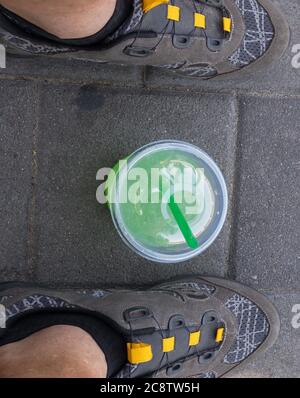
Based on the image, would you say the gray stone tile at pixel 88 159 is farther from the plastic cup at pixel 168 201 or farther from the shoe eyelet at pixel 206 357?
the shoe eyelet at pixel 206 357

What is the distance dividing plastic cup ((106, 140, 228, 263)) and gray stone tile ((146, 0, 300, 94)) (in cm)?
24

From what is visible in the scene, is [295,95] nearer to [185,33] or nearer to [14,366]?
[185,33]

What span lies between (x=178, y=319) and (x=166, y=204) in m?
0.34

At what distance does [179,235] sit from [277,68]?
2.16 feet

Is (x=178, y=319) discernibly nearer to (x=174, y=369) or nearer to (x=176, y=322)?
(x=176, y=322)

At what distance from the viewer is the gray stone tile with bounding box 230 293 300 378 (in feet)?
5.96

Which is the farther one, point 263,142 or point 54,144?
point 263,142

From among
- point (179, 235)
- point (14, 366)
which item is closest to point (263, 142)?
point (179, 235)

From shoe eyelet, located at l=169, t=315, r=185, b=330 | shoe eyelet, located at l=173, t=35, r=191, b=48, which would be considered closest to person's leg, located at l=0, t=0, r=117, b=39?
shoe eyelet, located at l=173, t=35, r=191, b=48

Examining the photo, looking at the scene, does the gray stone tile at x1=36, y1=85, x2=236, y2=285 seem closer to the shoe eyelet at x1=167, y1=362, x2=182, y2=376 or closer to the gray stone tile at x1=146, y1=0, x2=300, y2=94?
the gray stone tile at x1=146, y1=0, x2=300, y2=94

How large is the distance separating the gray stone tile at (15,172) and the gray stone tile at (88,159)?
1.6 inches

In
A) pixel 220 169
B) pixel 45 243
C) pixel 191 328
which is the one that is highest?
pixel 220 169

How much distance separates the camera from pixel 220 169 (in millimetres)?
1761

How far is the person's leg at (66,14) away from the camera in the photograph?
121cm
